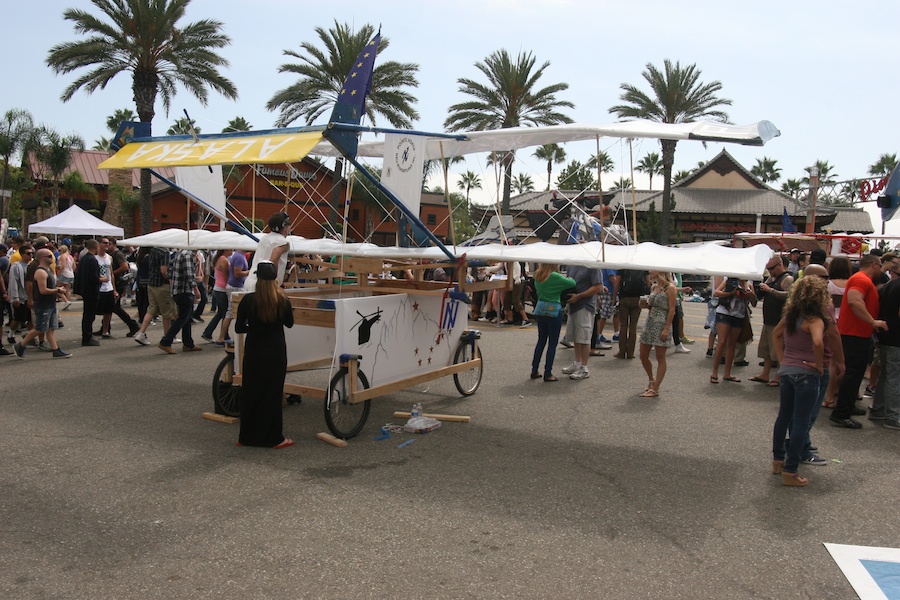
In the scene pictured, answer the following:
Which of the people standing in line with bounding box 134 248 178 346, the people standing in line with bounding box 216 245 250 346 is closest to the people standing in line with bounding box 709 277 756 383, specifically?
the people standing in line with bounding box 216 245 250 346

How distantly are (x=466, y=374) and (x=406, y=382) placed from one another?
1576 mm

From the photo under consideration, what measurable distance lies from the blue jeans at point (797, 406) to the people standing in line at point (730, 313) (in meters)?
4.09

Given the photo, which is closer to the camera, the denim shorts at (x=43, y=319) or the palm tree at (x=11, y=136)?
the denim shorts at (x=43, y=319)

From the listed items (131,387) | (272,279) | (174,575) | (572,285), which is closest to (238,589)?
(174,575)

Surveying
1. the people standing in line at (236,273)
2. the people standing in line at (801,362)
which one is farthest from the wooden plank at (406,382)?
the people standing in line at (236,273)

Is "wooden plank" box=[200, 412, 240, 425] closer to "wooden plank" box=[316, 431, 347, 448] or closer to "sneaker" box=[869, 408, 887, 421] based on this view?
"wooden plank" box=[316, 431, 347, 448]

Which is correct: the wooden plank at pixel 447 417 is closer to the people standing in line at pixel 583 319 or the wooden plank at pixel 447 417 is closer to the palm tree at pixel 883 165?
the people standing in line at pixel 583 319

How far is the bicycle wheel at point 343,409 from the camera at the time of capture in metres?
6.23

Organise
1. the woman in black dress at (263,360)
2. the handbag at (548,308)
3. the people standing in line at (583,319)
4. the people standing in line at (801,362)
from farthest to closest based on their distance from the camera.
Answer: the people standing in line at (583,319), the handbag at (548,308), the woman in black dress at (263,360), the people standing in line at (801,362)

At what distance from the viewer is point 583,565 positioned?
4070 mm

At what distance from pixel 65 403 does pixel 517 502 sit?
5325mm

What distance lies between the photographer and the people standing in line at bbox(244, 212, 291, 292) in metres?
6.53

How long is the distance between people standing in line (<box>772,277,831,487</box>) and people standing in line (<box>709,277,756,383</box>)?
409 centimetres

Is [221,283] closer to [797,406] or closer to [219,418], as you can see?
[219,418]
